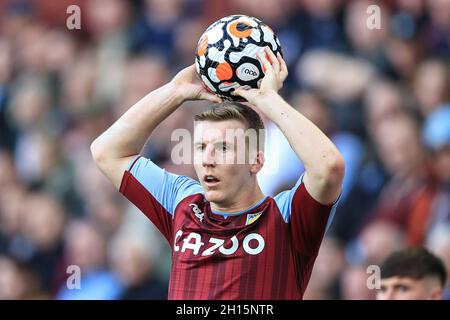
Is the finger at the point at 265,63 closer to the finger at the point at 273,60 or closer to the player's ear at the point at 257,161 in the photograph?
the finger at the point at 273,60

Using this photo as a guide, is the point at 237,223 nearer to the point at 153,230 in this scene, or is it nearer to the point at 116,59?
the point at 153,230

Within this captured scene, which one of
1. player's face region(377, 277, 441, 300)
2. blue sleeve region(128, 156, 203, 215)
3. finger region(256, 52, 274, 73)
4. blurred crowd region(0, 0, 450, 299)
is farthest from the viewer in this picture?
blurred crowd region(0, 0, 450, 299)

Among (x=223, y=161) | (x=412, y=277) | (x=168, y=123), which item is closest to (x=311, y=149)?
(x=223, y=161)

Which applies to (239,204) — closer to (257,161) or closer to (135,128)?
(257,161)

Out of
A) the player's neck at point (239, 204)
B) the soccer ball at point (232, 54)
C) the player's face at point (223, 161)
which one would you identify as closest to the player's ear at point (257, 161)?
the player's face at point (223, 161)

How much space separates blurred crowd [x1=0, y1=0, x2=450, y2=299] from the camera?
7.84 metres

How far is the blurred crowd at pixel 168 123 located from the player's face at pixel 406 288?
1382 millimetres

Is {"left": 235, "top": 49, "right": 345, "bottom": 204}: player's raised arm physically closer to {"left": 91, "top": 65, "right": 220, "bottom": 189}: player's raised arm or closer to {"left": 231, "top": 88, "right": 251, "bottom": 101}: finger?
{"left": 231, "top": 88, "right": 251, "bottom": 101}: finger

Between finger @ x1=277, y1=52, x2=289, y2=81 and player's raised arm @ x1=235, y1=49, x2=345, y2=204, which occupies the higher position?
finger @ x1=277, y1=52, x2=289, y2=81

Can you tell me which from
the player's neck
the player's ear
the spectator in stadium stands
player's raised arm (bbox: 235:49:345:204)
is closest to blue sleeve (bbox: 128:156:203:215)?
the player's neck

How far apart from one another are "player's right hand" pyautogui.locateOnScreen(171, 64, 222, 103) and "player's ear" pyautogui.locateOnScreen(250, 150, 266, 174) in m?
0.38

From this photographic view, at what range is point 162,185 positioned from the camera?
5105 millimetres

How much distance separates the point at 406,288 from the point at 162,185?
1701 millimetres

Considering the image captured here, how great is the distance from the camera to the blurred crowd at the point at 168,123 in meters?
7.84
